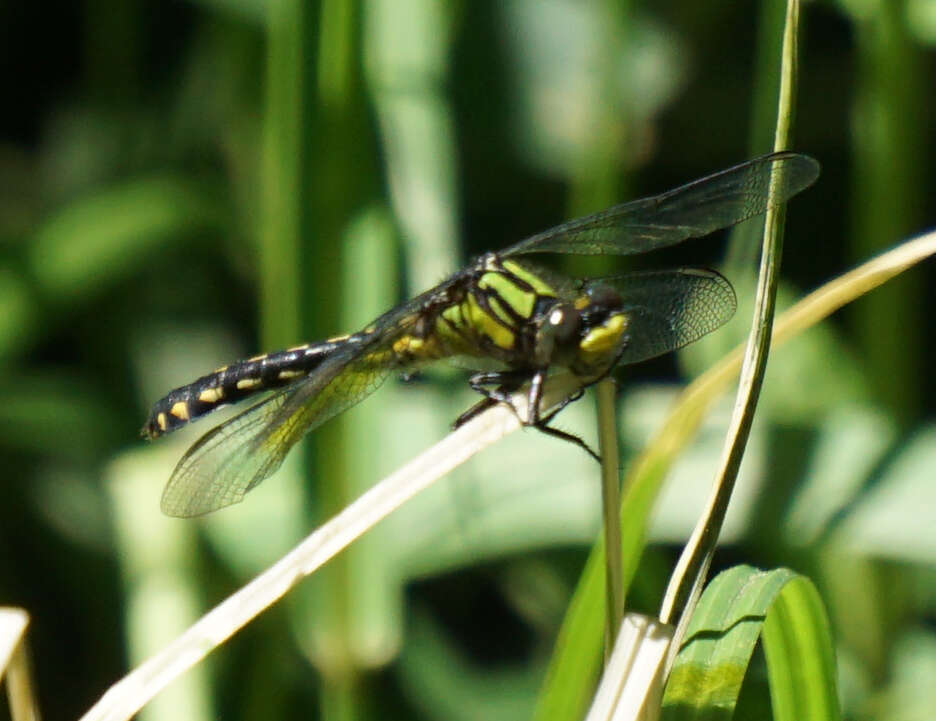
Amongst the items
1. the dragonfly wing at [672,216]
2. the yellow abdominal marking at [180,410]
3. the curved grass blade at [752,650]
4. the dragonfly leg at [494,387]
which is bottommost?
the curved grass blade at [752,650]

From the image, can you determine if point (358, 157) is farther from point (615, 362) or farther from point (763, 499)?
point (763, 499)

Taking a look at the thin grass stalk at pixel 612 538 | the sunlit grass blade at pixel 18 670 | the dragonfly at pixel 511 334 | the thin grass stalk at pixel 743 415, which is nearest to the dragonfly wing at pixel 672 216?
the dragonfly at pixel 511 334

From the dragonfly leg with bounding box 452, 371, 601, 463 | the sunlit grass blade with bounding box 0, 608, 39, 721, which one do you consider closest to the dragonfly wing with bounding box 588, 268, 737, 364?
the dragonfly leg with bounding box 452, 371, 601, 463

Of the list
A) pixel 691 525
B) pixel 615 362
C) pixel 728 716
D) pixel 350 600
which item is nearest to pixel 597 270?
pixel 691 525

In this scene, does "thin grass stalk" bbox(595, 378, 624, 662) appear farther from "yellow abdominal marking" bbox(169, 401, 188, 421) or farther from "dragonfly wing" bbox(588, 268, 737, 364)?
"yellow abdominal marking" bbox(169, 401, 188, 421)

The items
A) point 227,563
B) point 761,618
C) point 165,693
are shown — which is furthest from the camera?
point 227,563

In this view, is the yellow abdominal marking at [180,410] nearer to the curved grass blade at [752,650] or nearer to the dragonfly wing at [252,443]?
the dragonfly wing at [252,443]
